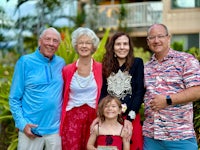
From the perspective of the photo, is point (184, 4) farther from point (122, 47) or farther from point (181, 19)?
point (122, 47)

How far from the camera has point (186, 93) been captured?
4281 mm

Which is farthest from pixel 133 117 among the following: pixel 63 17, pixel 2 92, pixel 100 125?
pixel 63 17

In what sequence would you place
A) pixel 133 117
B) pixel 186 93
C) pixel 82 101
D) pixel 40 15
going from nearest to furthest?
pixel 186 93, pixel 133 117, pixel 82 101, pixel 40 15

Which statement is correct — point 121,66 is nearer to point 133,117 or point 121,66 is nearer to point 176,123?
point 133,117

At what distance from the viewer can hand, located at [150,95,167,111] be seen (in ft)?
14.3

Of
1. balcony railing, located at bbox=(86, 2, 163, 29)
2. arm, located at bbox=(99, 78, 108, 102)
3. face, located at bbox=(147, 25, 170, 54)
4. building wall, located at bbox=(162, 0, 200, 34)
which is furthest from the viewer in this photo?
balcony railing, located at bbox=(86, 2, 163, 29)

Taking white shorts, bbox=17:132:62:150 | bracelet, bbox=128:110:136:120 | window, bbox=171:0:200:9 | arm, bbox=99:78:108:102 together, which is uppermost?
window, bbox=171:0:200:9

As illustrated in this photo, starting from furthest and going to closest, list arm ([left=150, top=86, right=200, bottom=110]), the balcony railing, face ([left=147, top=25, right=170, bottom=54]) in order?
the balcony railing < face ([left=147, top=25, right=170, bottom=54]) < arm ([left=150, top=86, right=200, bottom=110])

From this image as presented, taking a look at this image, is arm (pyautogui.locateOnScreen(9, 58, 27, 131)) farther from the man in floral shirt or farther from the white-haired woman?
the man in floral shirt

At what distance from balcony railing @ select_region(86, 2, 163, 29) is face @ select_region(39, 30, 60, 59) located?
15.3 m

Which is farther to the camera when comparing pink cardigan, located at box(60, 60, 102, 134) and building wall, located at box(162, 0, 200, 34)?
building wall, located at box(162, 0, 200, 34)

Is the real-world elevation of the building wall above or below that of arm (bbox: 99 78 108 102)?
above

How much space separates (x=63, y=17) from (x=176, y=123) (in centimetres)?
1761

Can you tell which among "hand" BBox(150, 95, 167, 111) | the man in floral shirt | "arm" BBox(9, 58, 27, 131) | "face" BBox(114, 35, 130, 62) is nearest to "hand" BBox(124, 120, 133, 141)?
the man in floral shirt
